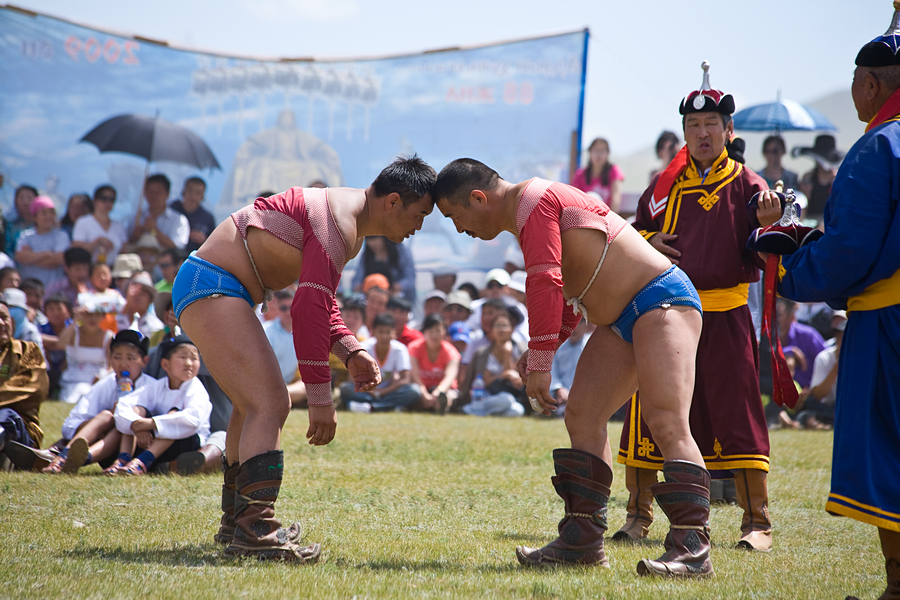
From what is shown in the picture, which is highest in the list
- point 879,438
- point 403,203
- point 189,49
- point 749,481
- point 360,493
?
point 189,49

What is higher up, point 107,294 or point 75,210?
point 75,210

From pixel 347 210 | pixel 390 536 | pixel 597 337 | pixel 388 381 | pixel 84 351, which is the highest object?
pixel 347 210

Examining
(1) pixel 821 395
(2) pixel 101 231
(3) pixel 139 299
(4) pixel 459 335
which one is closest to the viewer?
(1) pixel 821 395

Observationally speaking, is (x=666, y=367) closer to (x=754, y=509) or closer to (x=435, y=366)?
(x=754, y=509)

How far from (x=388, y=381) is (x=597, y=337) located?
22.2 feet

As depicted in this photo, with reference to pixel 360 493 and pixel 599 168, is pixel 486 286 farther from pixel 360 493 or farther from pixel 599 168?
pixel 360 493

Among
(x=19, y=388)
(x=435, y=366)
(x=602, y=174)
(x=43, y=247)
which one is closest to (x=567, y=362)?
(x=435, y=366)

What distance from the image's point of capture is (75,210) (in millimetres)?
12078

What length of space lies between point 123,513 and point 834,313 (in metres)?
9.22

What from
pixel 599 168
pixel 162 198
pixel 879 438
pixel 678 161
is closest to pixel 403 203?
pixel 678 161

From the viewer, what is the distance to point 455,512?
464cm

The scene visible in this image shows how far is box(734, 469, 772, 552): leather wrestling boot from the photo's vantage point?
405 centimetres

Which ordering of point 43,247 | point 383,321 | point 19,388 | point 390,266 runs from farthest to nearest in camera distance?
point 390,266 → point 43,247 → point 383,321 → point 19,388

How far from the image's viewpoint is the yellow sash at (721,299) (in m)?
4.39
